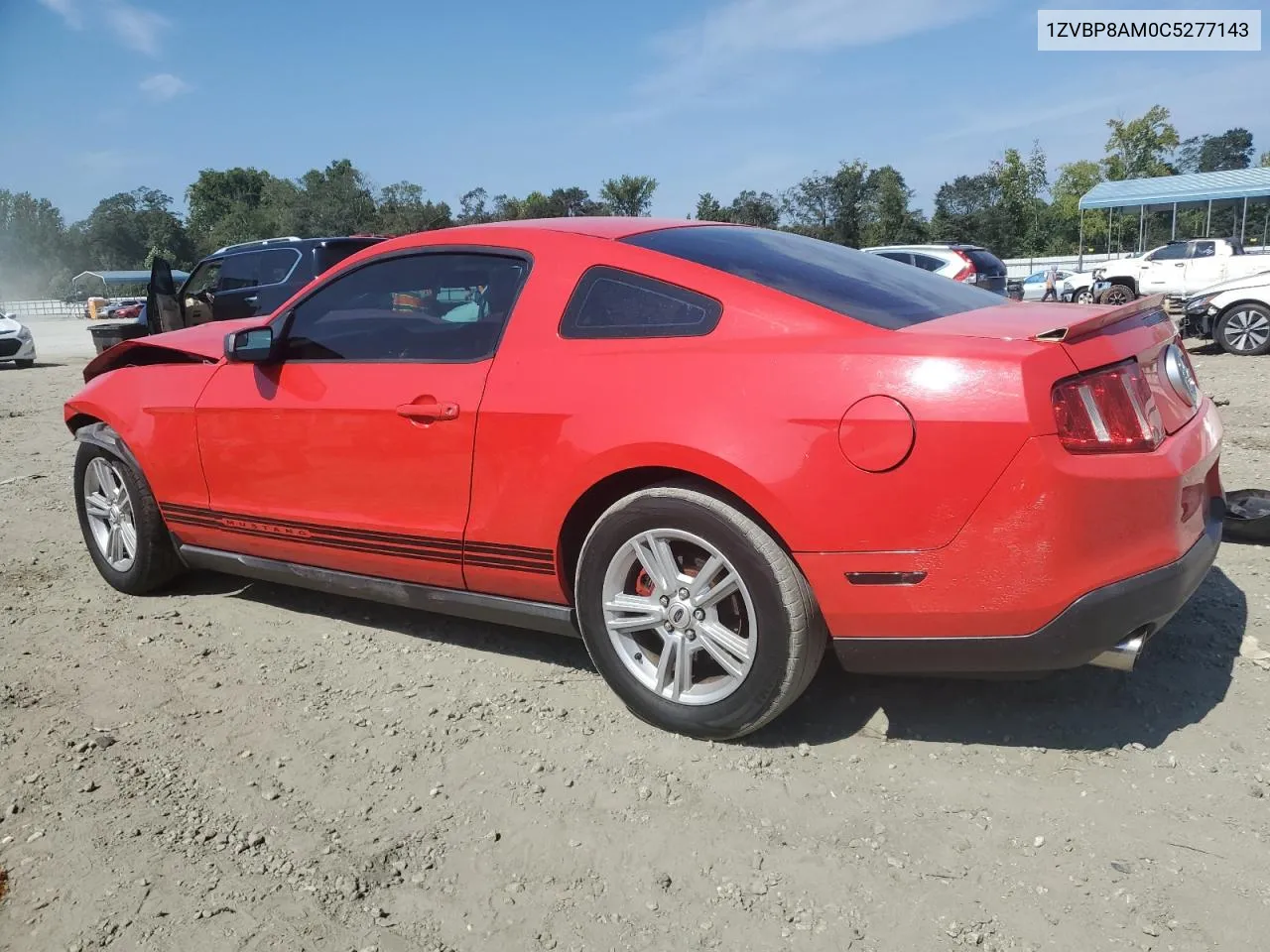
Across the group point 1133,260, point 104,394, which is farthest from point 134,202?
point 104,394

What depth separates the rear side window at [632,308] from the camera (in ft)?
9.54

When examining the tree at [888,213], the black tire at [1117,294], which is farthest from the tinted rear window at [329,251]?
the tree at [888,213]

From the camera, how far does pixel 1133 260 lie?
70.6 ft

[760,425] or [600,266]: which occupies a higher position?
[600,266]

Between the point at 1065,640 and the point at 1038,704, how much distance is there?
2.30 ft

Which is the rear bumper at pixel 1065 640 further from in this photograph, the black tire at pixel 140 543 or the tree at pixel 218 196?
the tree at pixel 218 196

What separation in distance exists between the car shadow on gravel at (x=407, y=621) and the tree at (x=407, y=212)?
140ft

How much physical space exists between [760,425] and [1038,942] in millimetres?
1329

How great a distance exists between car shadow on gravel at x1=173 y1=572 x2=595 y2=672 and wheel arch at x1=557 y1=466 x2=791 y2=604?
593 millimetres

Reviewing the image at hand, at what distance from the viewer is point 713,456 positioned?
2.71 metres

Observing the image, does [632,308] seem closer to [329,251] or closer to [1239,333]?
[329,251]

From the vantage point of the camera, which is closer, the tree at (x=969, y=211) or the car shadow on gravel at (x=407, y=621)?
the car shadow on gravel at (x=407, y=621)

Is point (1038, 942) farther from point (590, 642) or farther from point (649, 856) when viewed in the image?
point (590, 642)

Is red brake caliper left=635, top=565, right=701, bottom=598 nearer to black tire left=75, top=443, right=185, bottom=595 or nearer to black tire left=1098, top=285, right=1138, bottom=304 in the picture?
black tire left=75, top=443, right=185, bottom=595
